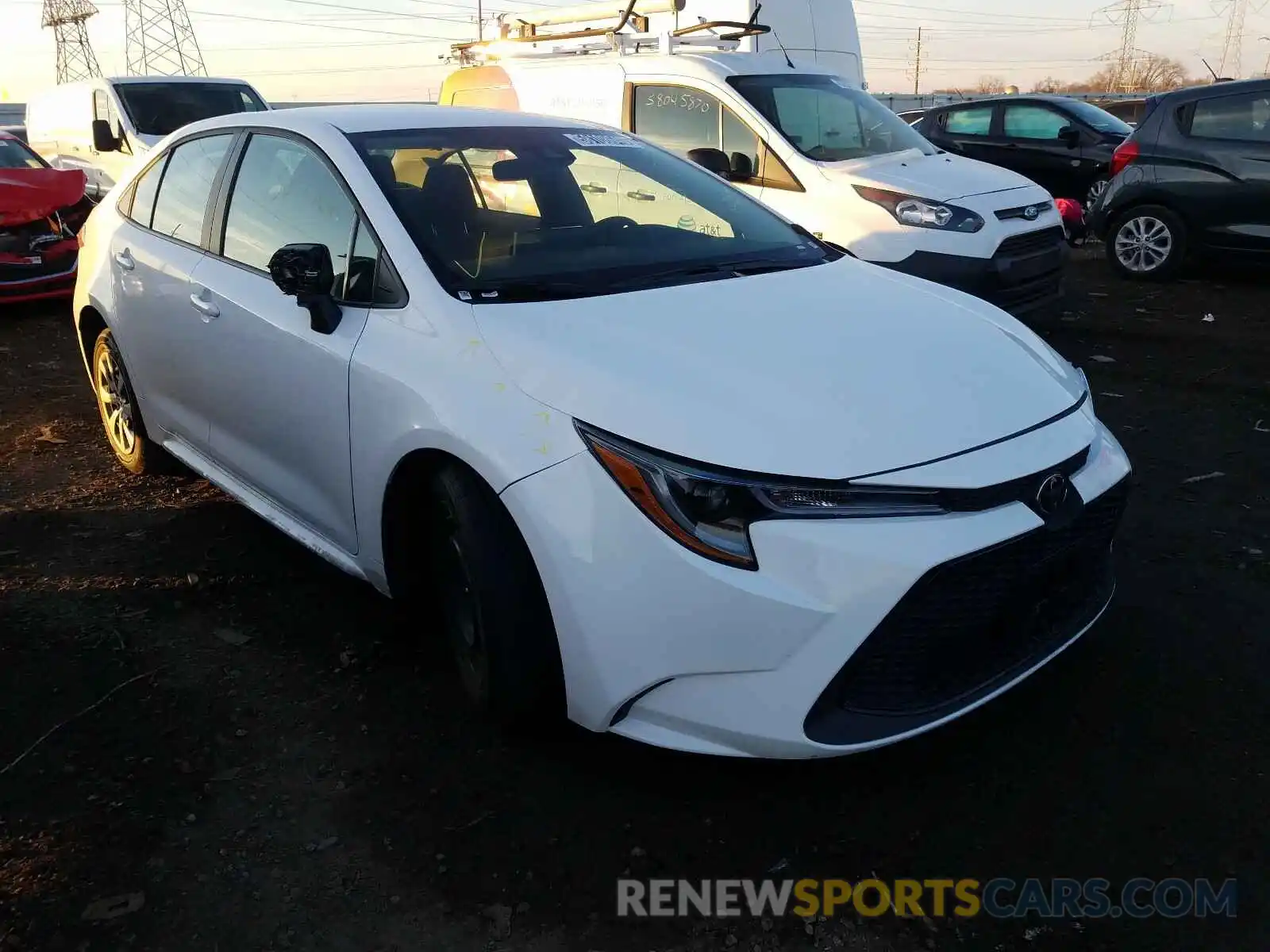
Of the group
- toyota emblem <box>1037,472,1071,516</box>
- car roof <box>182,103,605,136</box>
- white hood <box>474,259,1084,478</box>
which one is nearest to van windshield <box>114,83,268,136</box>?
car roof <box>182,103,605,136</box>

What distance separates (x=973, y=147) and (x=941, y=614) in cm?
1116

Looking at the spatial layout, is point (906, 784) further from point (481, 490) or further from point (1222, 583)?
point (1222, 583)

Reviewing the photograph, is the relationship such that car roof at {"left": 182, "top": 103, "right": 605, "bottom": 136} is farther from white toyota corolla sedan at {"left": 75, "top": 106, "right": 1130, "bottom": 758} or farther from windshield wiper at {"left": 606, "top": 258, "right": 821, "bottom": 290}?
windshield wiper at {"left": 606, "top": 258, "right": 821, "bottom": 290}

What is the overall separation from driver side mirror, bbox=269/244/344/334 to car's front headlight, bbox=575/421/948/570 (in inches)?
47.8

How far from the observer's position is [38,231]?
815 centimetres

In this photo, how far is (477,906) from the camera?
226cm

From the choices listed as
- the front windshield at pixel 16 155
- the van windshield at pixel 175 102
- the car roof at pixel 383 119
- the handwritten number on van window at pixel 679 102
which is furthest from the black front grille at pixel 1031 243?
the front windshield at pixel 16 155

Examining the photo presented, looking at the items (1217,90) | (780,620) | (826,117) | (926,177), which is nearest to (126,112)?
(826,117)

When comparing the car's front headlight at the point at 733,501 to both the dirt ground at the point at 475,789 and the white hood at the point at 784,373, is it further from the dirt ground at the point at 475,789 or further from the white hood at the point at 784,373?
the dirt ground at the point at 475,789

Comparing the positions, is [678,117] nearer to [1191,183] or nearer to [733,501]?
[1191,183]

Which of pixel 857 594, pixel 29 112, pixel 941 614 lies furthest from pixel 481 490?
pixel 29 112

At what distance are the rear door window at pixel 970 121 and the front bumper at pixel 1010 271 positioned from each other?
5795 mm

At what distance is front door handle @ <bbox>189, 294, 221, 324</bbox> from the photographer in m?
3.50

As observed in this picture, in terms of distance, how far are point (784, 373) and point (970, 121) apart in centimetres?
1103
